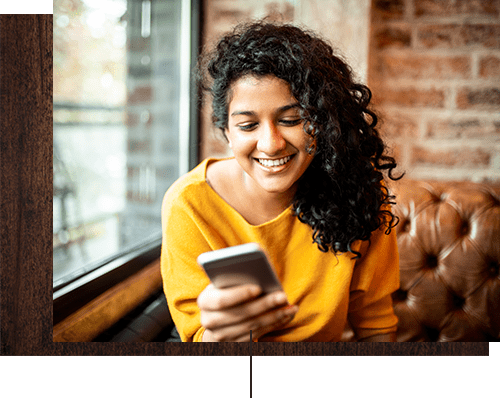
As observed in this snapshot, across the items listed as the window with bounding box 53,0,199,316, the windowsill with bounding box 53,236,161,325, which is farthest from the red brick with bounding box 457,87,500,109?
the windowsill with bounding box 53,236,161,325

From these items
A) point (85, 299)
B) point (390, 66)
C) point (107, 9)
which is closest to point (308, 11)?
point (390, 66)

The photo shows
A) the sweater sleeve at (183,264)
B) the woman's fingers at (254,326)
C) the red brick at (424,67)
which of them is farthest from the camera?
the red brick at (424,67)

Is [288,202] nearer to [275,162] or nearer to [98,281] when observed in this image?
[275,162]

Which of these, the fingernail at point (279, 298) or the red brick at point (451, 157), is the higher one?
the red brick at point (451, 157)

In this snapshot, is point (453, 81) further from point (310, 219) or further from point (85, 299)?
point (85, 299)

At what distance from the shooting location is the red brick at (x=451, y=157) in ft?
2.79

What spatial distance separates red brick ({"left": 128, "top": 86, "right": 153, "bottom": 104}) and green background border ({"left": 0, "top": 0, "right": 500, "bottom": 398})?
527 mm

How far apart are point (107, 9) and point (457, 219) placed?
3.07 ft

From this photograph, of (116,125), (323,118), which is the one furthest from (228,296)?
(116,125)

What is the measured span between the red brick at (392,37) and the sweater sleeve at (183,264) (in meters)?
0.69

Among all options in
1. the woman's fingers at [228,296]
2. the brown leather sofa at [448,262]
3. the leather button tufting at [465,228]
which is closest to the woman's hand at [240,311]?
the woman's fingers at [228,296]

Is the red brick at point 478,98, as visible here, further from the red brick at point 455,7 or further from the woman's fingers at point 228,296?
the woman's fingers at point 228,296

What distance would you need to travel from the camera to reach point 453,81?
0.89 metres

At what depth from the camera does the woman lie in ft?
1.84
